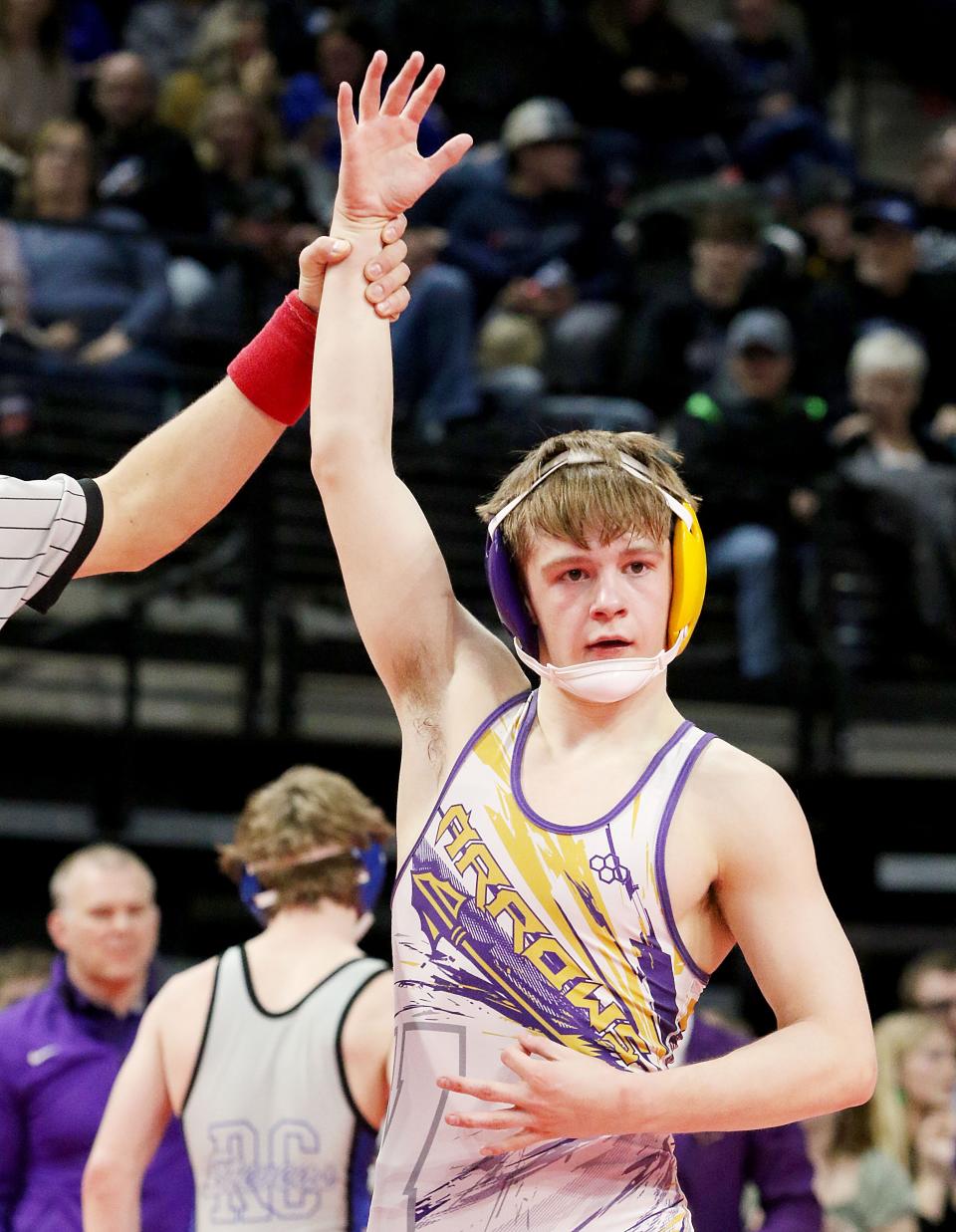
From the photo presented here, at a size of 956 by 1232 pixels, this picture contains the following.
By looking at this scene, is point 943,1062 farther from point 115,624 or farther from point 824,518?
point 115,624

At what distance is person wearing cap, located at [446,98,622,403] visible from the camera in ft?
27.6

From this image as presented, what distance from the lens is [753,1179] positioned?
4340 mm

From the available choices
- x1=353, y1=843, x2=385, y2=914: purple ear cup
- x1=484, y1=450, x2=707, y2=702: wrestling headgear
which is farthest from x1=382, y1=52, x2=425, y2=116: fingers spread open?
x1=353, y1=843, x2=385, y2=914: purple ear cup

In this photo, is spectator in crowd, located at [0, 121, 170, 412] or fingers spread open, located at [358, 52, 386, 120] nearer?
fingers spread open, located at [358, 52, 386, 120]

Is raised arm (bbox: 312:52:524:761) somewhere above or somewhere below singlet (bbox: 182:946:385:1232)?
above

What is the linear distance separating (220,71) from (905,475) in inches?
163

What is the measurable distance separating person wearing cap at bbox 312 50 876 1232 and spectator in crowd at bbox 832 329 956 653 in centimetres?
515

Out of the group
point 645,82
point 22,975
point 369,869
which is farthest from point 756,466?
point 369,869

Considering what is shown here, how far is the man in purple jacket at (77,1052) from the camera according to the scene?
4.33 metres

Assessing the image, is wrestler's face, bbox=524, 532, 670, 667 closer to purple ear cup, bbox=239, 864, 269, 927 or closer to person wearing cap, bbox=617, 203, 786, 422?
purple ear cup, bbox=239, 864, 269, 927

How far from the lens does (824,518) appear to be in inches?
292

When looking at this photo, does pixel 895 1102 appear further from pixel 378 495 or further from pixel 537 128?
pixel 537 128

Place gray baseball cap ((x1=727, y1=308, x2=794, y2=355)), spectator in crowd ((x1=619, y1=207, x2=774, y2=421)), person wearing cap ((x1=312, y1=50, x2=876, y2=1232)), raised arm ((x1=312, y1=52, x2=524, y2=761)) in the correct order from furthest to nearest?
spectator in crowd ((x1=619, y1=207, x2=774, y2=421))
gray baseball cap ((x1=727, y1=308, x2=794, y2=355))
raised arm ((x1=312, y1=52, x2=524, y2=761))
person wearing cap ((x1=312, y1=50, x2=876, y2=1232))

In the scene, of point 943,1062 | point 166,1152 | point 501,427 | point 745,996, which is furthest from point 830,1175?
point 501,427
